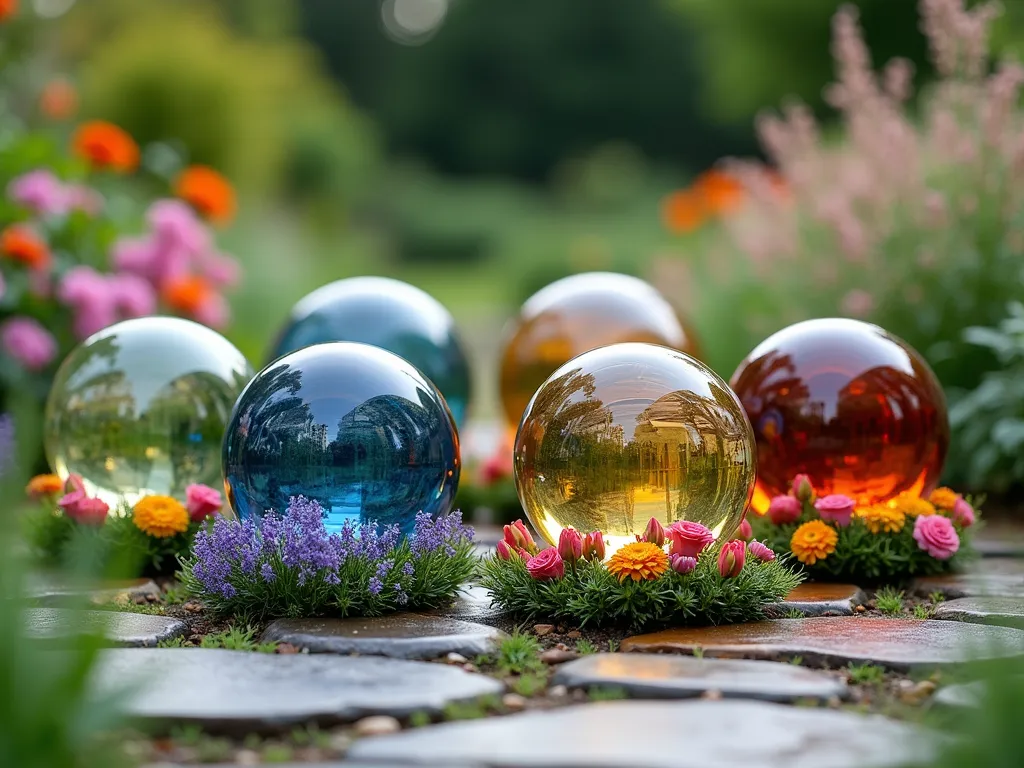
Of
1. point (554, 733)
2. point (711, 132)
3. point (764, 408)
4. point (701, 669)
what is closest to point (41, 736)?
point (554, 733)

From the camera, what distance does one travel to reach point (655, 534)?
3.67 metres

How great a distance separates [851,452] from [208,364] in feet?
8.24

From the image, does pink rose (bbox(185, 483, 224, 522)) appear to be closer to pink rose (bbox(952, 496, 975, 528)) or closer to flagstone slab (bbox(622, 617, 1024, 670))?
flagstone slab (bbox(622, 617, 1024, 670))

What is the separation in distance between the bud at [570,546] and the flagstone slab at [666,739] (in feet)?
3.12

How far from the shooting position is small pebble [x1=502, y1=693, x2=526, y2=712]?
290 centimetres

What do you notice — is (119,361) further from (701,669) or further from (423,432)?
(701,669)

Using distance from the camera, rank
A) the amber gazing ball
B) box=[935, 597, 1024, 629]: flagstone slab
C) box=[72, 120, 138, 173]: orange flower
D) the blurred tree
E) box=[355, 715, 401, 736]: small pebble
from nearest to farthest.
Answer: box=[355, 715, 401, 736]: small pebble → box=[935, 597, 1024, 629]: flagstone slab → the amber gazing ball → box=[72, 120, 138, 173]: orange flower → the blurred tree

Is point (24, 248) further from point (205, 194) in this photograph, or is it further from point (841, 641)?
point (841, 641)

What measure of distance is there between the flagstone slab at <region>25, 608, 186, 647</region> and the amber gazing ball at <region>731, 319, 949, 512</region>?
2.30 m

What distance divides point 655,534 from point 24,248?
4.84 meters

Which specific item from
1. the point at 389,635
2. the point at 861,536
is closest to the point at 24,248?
the point at 389,635

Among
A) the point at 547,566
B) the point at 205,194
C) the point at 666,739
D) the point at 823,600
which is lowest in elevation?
the point at 666,739

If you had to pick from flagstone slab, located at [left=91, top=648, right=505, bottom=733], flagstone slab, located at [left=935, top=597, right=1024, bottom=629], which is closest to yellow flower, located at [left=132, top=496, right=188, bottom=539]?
flagstone slab, located at [left=91, top=648, right=505, bottom=733]

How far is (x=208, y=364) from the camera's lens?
4.80m
